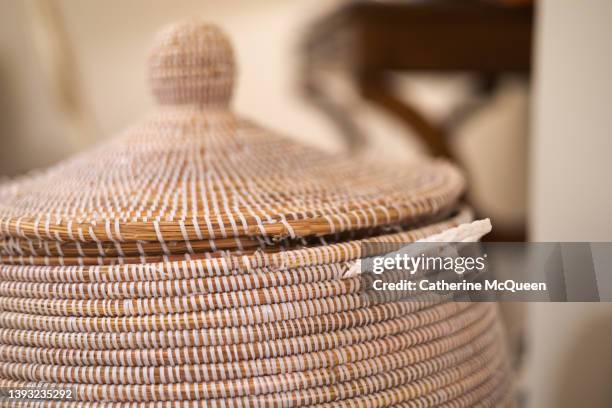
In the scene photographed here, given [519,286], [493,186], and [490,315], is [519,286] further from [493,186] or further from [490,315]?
[493,186]

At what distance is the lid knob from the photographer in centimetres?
47

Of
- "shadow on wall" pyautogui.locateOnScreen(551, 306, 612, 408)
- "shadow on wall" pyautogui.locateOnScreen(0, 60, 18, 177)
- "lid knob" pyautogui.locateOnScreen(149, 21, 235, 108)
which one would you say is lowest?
"shadow on wall" pyautogui.locateOnScreen(551, 306, 612, 408)

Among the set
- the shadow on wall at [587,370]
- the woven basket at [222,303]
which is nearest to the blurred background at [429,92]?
the shadow on wall at [587,370]

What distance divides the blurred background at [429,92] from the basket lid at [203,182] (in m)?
0.08

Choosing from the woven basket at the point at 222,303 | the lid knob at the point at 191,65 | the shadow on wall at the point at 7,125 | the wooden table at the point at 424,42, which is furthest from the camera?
the shadow on wall at the point at 7,125

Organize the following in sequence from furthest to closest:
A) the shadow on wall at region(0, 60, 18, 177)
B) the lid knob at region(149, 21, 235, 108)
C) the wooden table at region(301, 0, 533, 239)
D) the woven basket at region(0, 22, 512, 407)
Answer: the shadow on wall at region(0, 60, 18, 177) < the wooden table at region(301, 0, 533, 239) < the lid knob at region(149, 21, 235, 108) < the woven basket at region(0, 22, 512, 407)

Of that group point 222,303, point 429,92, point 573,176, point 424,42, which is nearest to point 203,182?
point 222,303

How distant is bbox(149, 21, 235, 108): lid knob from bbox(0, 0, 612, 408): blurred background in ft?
0.28

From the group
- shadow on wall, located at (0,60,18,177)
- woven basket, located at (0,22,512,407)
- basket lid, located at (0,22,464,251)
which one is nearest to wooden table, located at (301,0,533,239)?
basket lid, located at (0,22,464,251)

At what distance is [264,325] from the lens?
0.36m

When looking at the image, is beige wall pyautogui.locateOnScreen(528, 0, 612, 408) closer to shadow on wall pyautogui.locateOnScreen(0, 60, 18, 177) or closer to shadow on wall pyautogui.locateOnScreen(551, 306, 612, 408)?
shadow on wall pyautogui.locateOnScreen(551, 306, 612, 408)

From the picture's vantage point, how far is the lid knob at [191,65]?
1.54 ft

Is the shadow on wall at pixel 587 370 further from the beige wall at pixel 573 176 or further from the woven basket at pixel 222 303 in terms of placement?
the woven basket at pixel 222 303

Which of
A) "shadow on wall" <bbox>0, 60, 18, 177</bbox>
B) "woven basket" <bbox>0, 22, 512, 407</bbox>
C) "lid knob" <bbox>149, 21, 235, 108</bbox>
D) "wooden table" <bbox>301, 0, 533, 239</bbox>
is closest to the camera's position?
"woven basket" <bbox>0, 22, 512, 407</bbox>
